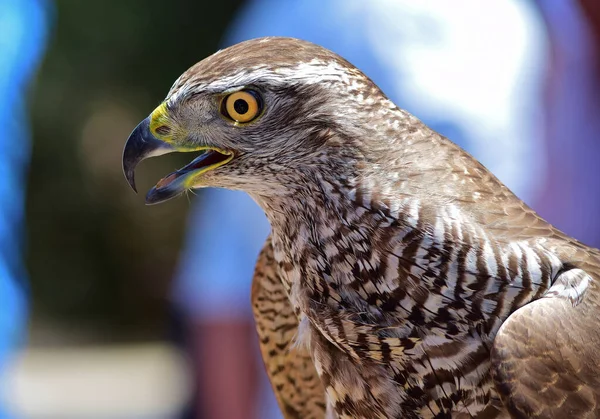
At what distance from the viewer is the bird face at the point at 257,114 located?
1969 millimetres

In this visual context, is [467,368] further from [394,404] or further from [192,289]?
[192,289]

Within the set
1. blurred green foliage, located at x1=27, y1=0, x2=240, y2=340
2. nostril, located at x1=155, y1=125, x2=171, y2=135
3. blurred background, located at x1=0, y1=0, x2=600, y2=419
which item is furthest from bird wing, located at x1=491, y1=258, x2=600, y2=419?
blurred green foliage, located at x1=27, y1=0, x2=240, y2=340

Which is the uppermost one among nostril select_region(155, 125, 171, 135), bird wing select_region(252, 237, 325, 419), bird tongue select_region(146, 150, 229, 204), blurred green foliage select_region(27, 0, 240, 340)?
nostril select_region(155, 125, 171, 135)

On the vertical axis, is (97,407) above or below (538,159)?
below

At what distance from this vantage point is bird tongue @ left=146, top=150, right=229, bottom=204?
203cm

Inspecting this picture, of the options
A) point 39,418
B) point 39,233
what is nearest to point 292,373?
point 39,418

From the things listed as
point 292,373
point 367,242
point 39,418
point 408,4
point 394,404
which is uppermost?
point 408,4

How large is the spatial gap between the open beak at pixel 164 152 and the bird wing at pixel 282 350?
448 mm

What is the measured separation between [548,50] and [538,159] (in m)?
0.72

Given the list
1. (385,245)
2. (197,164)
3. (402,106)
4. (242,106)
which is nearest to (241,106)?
(242,106)

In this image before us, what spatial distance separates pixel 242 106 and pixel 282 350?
81 centimetres

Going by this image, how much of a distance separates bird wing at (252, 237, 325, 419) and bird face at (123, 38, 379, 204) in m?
0.46

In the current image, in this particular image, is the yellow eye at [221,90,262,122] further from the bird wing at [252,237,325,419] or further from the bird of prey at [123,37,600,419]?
the bird wing at [252,237,325,419]

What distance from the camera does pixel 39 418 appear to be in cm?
972
